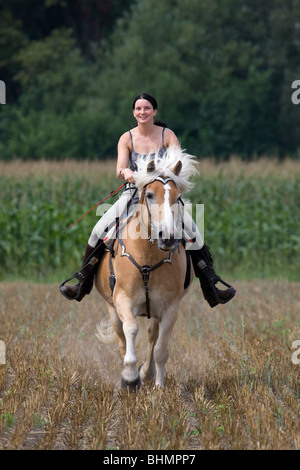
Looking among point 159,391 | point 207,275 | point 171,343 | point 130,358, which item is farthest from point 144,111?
point 171,343

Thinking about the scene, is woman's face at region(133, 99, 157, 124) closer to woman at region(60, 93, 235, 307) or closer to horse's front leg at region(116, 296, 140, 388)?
woman at region(60, 93, 235, 307)

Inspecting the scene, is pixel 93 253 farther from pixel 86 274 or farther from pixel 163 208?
pixel 163 208

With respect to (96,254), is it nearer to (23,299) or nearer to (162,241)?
(162,241)

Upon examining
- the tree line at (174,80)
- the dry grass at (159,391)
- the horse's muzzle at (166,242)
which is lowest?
the dry grass at (159,391)

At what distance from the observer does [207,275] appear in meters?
7.33

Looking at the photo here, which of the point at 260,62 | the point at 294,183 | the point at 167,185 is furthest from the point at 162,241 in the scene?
the point at 260,62

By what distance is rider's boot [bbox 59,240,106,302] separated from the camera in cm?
749

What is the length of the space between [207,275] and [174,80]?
2883cm

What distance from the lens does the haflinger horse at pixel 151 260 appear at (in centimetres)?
607

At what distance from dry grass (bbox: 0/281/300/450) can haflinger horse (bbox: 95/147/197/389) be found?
0.46 metres

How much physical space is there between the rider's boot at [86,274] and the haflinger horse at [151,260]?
542 mm

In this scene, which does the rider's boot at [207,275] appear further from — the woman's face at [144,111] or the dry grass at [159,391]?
the woman's face at [144,111]

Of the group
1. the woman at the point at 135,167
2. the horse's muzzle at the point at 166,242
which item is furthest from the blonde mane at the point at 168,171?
the horse's muzzle at the point at 166,242

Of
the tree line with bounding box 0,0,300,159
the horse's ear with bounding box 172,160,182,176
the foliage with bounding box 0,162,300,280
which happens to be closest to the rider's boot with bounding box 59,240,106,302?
the horse's ear with bounding box 172,160,182,176
